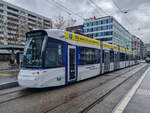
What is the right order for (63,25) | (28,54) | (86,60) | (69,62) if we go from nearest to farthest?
(28,54)
(69,62)
(86,60)
(63,25)

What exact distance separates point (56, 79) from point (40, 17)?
252ft

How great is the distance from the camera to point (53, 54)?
21.8ft

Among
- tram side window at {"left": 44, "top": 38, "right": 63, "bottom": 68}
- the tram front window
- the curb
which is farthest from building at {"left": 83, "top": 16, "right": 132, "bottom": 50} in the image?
the tram front window

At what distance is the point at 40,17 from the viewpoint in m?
75.8

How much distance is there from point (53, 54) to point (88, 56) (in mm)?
3798

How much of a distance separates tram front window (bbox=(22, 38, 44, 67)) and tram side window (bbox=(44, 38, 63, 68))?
1.23ft

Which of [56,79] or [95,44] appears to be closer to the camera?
[56,79]

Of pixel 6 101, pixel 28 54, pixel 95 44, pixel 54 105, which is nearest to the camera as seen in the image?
pixel 54 105

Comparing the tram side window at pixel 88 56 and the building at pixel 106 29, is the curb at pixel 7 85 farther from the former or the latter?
the building at pixel 106 29

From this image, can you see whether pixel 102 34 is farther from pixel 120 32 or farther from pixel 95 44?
pixel 95 44

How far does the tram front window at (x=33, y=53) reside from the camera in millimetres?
6168

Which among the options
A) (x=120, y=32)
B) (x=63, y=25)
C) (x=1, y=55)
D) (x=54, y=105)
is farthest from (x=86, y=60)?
(x=120, y=32)

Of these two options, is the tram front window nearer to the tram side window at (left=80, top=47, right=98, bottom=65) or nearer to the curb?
the curb

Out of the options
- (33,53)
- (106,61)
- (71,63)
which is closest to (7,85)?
(33,53)
